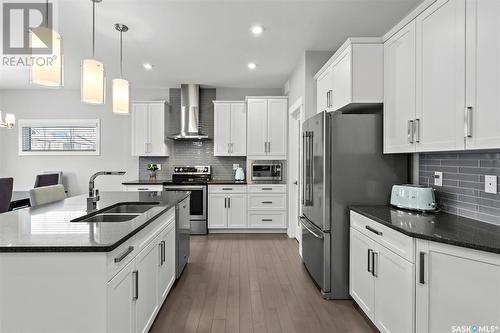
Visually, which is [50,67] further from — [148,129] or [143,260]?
[148,129]

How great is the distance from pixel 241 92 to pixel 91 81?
3.90 meters

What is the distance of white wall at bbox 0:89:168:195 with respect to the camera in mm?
5891

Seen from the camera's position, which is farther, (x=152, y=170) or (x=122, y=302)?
(x=152, y=170)

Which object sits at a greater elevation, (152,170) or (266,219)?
(152,170)

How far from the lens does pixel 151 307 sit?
2.09 m

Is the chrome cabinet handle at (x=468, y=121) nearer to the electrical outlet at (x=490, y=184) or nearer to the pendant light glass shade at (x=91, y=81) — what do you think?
the electrical outlet at (x=490, y=184)

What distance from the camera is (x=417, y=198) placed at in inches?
88.4

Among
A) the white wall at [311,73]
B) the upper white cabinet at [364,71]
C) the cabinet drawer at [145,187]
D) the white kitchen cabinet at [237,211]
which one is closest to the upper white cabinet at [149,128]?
the cabinet drawer at [145,187]

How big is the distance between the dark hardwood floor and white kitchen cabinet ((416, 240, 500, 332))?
787mm

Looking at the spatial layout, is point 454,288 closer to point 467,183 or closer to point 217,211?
point 467,183

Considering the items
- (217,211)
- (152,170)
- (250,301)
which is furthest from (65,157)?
(250,301)

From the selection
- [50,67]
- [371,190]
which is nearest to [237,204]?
[371,190]

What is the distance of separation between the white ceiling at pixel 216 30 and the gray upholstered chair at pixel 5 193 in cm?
185

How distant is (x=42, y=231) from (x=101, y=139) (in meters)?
4.83
